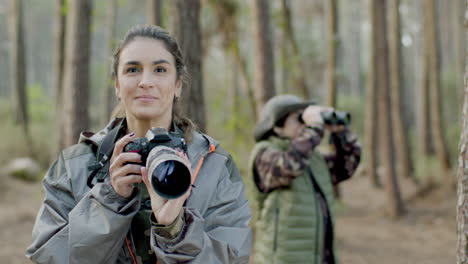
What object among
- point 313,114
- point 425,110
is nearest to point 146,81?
point 313,114

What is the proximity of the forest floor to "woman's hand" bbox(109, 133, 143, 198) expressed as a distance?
237 inches

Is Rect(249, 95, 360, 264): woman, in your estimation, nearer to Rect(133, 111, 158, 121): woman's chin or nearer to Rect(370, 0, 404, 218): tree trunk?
Rect(133, 111, 158, 121): woman's chin

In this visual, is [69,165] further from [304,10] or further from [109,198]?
[304,10]

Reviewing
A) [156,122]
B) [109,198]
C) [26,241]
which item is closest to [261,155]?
[156,122]

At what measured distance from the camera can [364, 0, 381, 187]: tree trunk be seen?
11.2 m

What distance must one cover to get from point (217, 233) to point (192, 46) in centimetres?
306

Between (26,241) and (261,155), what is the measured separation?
6004mm

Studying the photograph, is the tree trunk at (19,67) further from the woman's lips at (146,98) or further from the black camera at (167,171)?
the black camera at (167,171)

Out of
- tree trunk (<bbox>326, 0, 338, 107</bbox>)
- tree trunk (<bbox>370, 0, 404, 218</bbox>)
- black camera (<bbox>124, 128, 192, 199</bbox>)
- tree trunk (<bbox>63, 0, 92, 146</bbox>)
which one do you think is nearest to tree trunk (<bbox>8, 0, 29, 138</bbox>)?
tree trunk (<bbox>63, 0, 92, 146</bbox>)

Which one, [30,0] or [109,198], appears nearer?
[109,198]

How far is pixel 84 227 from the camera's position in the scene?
1.83 metres

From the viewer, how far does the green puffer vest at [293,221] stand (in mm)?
3670

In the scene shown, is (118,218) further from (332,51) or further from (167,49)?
(332,51)

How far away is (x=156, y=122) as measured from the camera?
7.04ft
